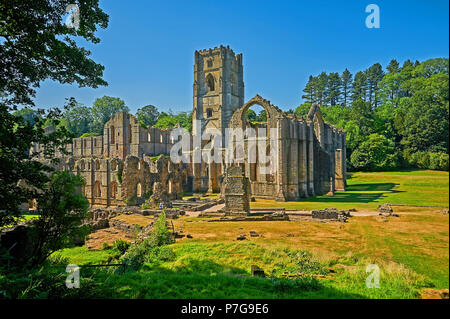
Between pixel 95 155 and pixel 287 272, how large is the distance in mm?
53952

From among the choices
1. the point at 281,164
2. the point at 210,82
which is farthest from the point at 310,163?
the point at 210,82

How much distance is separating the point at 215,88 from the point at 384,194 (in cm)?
3383

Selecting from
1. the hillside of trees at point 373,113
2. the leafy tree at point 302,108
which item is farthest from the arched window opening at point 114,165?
the leafy tree at point 302,108

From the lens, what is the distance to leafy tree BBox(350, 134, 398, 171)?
38.3 meters

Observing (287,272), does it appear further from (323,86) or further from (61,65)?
(323,86)

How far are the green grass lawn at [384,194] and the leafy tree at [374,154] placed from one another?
4.29 feet

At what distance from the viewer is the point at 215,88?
49750mm

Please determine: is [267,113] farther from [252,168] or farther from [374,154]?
[374,154]

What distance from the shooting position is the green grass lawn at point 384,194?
2059cm

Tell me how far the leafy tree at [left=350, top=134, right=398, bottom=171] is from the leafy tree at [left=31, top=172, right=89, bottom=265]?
130 ft

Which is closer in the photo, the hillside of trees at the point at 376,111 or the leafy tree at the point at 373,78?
the hillside of trees at the point at 376,111

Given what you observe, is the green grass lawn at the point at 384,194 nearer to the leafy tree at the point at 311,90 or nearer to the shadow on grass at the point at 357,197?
the shadow on grass at the point at 357,197

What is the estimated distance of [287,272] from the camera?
843 centimetres

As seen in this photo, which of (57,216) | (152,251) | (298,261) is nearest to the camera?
(57,216)
